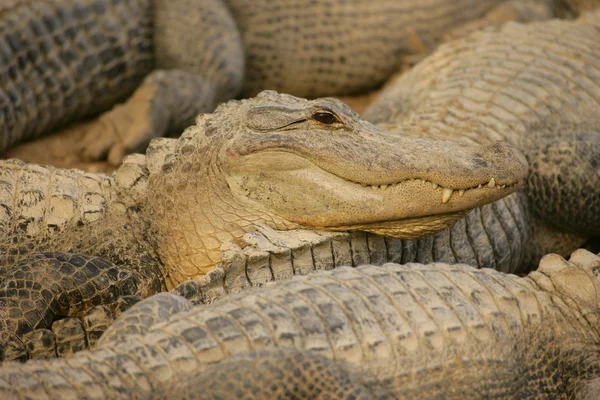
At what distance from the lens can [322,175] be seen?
329 centimetres

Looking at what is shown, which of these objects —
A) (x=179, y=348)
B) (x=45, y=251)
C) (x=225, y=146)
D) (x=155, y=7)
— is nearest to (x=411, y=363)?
(x=179, y=348)

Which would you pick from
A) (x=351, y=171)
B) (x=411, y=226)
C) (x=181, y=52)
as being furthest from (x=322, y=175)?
(x=181, y=52)

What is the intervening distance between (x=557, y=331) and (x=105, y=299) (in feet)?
4.96

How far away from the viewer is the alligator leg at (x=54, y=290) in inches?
119

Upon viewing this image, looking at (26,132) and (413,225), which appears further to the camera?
(26,132)

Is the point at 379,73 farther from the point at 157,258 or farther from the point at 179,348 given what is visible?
the point at 179,348

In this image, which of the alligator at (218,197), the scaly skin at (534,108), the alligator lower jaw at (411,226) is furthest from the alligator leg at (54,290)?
the scaly skin at (534,108)

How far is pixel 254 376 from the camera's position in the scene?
2455mm

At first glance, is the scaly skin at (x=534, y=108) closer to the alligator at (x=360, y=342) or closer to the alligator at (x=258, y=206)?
the alligator at (x=258, y=206)

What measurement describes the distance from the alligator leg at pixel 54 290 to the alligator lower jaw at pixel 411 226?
75 cm

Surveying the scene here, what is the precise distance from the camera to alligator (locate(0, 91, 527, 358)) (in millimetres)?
3213

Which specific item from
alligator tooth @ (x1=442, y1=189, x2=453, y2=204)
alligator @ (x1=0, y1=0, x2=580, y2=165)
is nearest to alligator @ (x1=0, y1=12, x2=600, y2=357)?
alligator tooth @ (x1=442, y1=189, x2=453, y2=204)

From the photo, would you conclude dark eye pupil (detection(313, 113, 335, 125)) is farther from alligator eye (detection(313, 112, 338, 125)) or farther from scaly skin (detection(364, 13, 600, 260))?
scaly skin (detection(364, 13, 600, 260))

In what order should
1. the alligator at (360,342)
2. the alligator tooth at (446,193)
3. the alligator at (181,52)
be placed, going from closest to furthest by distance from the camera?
the alligator at (360,342) < the alligator tooth at (446,193) < the alligator at (181,52)
